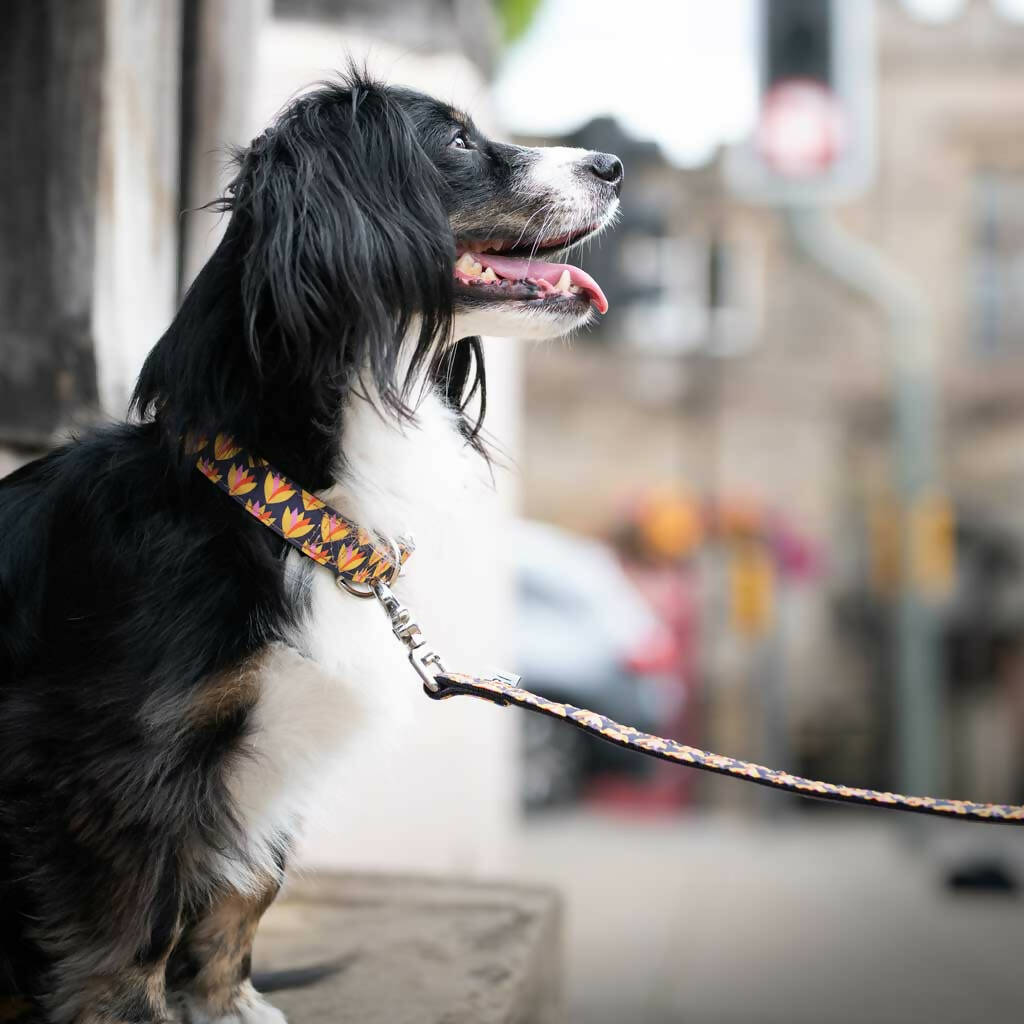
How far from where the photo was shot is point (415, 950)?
91.2 inches

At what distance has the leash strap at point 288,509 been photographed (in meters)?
1.57

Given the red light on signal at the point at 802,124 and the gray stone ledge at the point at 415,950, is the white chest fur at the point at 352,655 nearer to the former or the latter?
the gray stone ledge at the point at 415,950

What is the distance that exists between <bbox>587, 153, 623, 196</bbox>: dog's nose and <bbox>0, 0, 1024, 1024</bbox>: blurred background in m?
0.49

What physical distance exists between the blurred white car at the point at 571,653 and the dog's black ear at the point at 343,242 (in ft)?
21.9

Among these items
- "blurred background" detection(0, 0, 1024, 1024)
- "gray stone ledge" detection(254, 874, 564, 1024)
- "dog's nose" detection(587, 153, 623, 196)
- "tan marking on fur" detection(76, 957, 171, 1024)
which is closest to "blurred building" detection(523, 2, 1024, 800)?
"blurred background" detection(0, 0, 1024, 1024)

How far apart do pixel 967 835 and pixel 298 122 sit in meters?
8.44

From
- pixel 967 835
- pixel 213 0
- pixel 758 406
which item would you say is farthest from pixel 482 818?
pixel 758 406

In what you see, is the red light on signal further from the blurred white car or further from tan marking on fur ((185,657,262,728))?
tan marking on fur ((185,657,262,728))

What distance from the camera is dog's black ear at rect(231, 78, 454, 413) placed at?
5.15ft

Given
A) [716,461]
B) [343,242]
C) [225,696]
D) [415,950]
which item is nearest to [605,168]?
[343,242]

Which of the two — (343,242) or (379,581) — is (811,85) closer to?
(343,242)

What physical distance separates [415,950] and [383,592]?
3.24 feet

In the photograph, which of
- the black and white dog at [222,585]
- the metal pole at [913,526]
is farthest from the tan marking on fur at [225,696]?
the metal pole at [913,526]

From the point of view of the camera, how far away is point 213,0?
2.92 m
